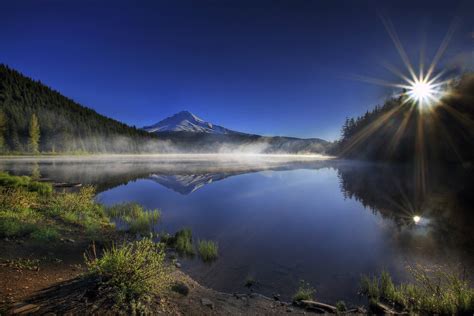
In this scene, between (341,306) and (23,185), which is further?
(23,185)

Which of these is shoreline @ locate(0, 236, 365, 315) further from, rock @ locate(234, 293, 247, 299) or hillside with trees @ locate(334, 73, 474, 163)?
hillside with trees @ locate(334, 73, 474, 163)

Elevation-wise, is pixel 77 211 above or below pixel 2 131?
below

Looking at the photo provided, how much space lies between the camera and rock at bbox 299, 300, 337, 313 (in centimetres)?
662

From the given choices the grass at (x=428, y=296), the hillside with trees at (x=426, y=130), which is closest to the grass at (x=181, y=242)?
the grass at (x=428, y=296)

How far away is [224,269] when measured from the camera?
9367 mm

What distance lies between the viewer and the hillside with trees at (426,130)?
174ft

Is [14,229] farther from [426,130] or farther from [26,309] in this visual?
[426,130]

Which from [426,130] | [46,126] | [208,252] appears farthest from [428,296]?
[46,126]

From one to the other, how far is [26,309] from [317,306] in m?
6.44

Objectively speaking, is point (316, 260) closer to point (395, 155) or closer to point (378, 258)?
point (378, 258)

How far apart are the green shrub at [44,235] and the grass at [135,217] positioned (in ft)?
12.8

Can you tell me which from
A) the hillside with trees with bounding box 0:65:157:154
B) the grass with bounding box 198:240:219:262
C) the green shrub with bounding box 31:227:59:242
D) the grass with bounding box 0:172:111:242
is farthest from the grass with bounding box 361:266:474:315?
the hillside with trees with bounding box 0:65:157:154

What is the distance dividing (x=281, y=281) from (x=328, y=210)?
40.6ft

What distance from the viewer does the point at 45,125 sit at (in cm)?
12306
